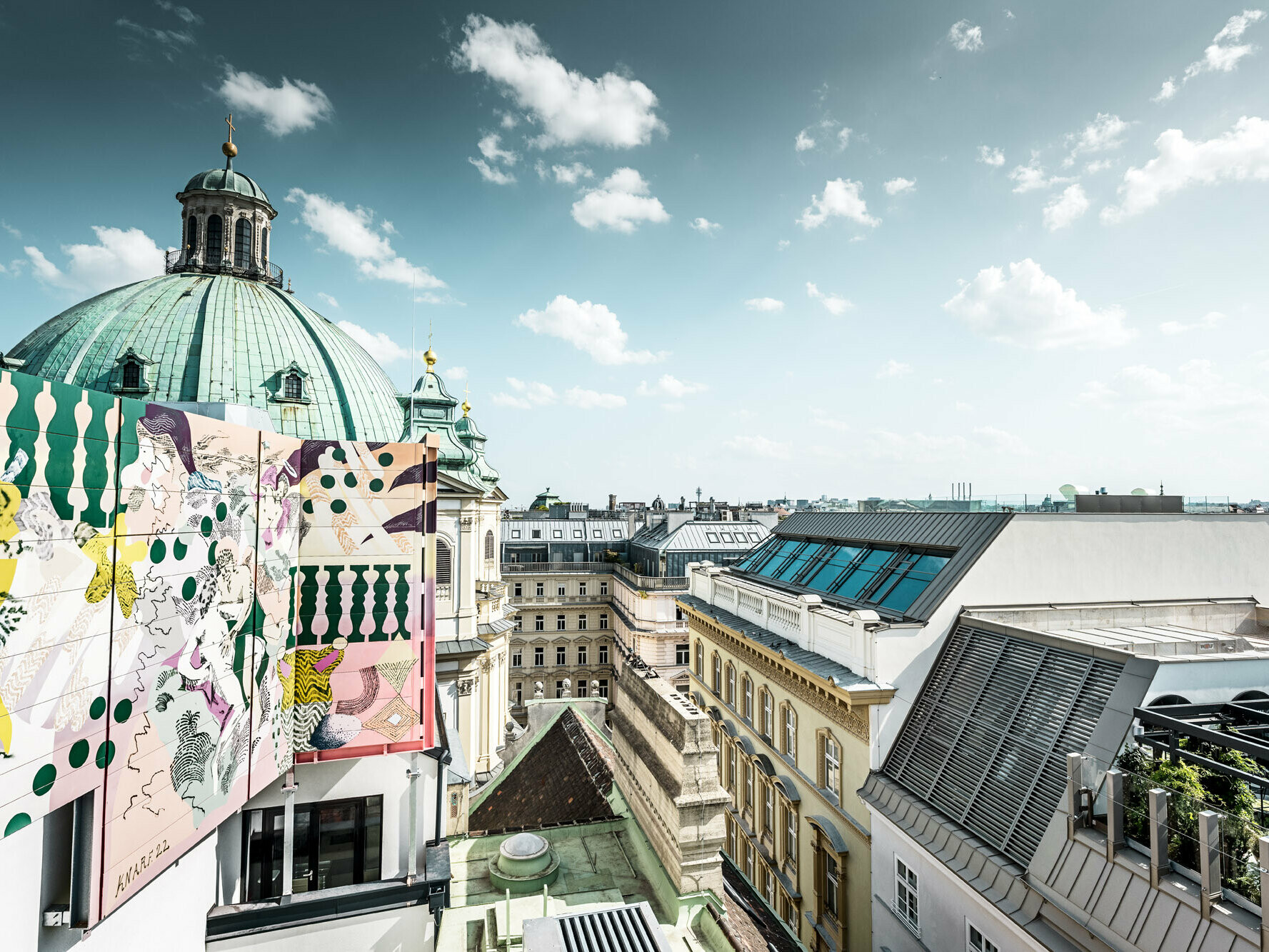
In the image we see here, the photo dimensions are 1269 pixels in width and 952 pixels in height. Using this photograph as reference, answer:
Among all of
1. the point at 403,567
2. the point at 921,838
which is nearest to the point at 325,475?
the point at 403,567

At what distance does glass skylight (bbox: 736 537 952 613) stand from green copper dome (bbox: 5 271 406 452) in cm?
1701

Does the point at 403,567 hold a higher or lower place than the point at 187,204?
lower

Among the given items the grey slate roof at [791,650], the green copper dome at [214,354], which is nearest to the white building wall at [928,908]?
the grey slate roof at [791,650]

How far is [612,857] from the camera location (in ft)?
44.4

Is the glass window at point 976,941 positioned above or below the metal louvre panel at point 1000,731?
below

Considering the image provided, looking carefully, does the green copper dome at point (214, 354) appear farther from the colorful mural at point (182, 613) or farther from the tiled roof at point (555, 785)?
the colorful mural at point (182, 613)

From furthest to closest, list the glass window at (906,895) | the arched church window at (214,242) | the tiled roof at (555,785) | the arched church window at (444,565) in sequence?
the arched church window at (214,242)
the arched church window at (444,565)
the tiled roof at (555,785)
the glass window at (906,895)

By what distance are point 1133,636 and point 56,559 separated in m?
20.4

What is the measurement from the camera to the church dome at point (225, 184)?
96.1 feet

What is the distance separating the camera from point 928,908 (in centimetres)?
1398

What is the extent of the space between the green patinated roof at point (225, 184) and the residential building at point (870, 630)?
28247 millimetres

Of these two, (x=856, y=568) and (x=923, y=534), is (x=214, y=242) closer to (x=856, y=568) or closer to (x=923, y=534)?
(x=856, y=568)

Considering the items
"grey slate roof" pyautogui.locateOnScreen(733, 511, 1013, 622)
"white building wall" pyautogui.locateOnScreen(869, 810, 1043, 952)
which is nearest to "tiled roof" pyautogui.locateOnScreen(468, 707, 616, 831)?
"white building wall" pyautogui.locateOnScreen(869, 810, 1043, 952)

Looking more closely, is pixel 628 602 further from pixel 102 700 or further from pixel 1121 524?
pixel 102 700
